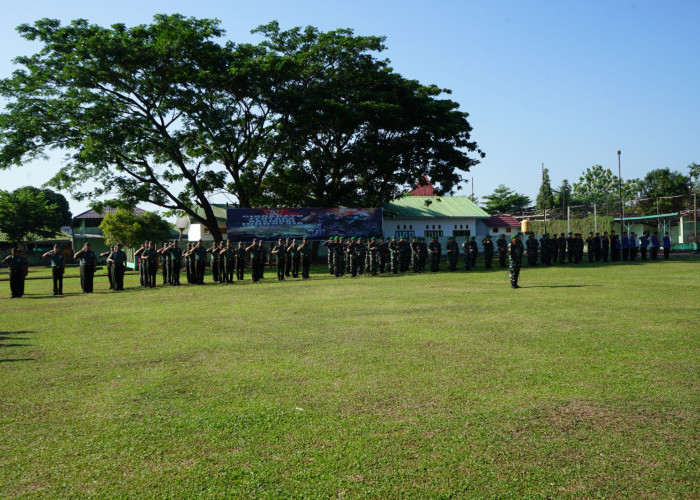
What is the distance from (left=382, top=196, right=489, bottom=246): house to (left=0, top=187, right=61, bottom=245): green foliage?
3260 cm

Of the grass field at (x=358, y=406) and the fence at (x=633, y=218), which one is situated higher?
the fence at (x=633, y=218)

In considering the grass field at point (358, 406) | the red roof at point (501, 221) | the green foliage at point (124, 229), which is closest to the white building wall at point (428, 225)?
the red roof at point (501, 221)

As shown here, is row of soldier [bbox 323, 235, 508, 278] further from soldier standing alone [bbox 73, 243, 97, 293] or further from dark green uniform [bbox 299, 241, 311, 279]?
soldier standing alone [bbox 73, 243, 97, 293]

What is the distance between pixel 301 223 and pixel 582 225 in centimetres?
2409

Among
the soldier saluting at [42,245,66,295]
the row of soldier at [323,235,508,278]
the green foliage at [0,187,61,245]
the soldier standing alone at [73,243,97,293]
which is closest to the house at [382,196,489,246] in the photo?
the row of soldier at [323,235,508,278]

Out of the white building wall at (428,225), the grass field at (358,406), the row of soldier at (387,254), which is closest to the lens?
the grass field at (358,406)

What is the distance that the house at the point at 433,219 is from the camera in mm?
43625

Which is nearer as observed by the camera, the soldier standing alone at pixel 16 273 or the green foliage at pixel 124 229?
the soldier standing alone at pixel 16 273

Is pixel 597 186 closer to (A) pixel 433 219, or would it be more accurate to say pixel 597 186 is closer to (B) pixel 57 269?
(A) pixel 433 219

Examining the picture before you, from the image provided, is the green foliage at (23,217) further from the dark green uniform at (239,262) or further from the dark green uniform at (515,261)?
the dark green uniform at (515,261)

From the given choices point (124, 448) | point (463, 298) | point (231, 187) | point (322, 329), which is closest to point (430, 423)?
point (124, 448)

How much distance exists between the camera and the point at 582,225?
40.8 m

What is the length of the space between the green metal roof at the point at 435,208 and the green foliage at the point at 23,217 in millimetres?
32743

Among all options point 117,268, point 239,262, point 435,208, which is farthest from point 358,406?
point 435,208
